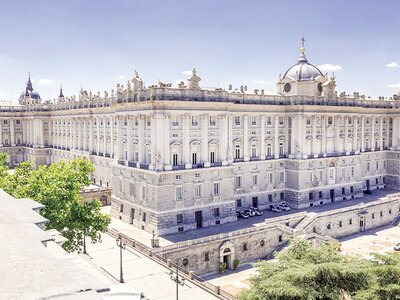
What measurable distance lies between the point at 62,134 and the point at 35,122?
977cm

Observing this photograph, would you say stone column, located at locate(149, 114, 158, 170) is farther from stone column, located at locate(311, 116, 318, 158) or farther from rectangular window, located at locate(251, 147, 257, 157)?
stone column, located at locate(311, 116, 318, 158)

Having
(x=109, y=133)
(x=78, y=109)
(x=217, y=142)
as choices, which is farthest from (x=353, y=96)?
(x=78, y=109)

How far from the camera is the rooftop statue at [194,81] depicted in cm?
5097

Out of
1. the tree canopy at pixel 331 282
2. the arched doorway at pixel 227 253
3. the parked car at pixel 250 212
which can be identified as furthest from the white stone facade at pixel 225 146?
the tree canopy at pixel 331 282

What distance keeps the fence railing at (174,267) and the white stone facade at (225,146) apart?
475cm

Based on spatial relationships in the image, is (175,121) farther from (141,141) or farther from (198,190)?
(198,190)

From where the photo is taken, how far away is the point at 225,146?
5416cm

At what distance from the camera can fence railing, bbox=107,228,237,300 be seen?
3218 centimetres

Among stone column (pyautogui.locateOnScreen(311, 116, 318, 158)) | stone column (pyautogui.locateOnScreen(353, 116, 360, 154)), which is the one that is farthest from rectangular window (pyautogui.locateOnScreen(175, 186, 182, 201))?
stone column (pyautogui.locateOnScreen(353, 116, 360, 154))

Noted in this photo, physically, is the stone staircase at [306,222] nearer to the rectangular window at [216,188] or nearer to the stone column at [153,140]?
the rectangular window at [216,188]

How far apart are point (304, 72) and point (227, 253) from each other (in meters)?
36.1

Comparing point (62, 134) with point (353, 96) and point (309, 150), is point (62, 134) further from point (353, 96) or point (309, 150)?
point (353, 96)

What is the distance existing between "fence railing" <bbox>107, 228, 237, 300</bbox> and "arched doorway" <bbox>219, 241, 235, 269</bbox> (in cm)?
557

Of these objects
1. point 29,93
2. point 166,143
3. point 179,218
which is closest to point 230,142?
point 166,143
